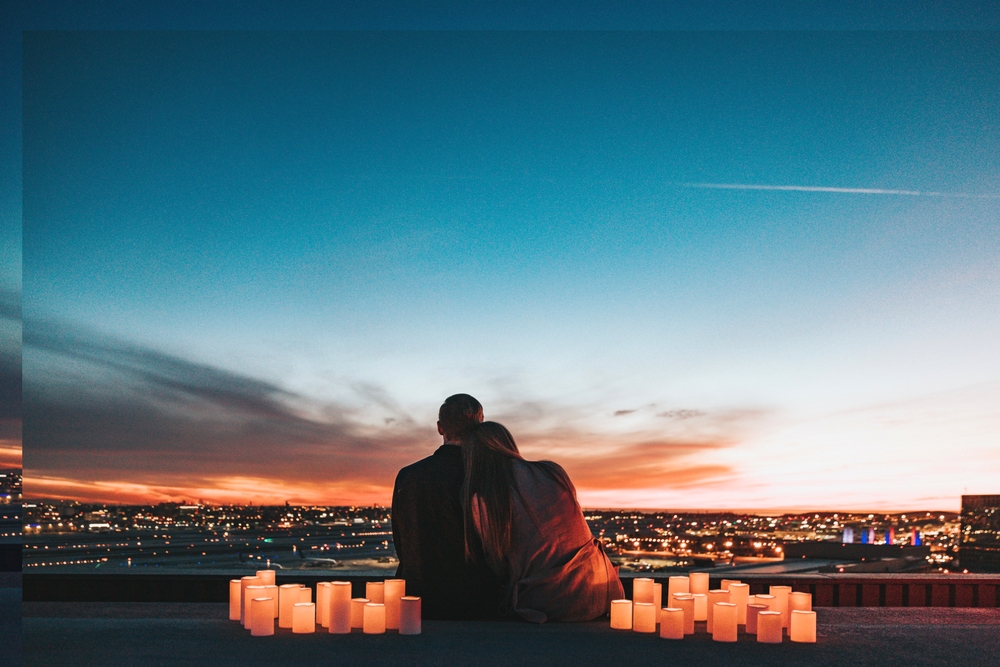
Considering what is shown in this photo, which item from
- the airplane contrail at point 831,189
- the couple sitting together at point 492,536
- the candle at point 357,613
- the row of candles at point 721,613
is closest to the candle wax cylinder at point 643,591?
the row of candles at point 721,613

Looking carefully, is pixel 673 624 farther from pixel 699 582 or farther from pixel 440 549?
pixel 440 549

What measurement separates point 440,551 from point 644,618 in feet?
4.18

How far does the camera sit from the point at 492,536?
5145 mm

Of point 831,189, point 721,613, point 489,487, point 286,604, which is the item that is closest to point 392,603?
point 286,604

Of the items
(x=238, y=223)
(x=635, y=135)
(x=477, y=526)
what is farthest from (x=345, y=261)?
(x=477, y=526)

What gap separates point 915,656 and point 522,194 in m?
8.51

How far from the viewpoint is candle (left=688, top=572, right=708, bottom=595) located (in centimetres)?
545

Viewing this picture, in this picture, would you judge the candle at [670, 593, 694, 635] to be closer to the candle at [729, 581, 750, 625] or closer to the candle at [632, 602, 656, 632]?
the candle at [632, 602, 656, 632]

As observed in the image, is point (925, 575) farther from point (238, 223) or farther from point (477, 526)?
point (238, 223)

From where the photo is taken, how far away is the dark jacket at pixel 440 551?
5.22 m

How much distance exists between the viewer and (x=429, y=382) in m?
12.0

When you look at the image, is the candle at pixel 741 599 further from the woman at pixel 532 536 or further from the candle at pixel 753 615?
the woman at pixel 532 536

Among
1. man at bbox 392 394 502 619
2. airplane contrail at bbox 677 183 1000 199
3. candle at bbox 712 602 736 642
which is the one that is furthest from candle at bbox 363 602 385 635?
airplane contrail at bbox 677 183 1000 199

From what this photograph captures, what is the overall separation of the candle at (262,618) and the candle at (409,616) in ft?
2.38
